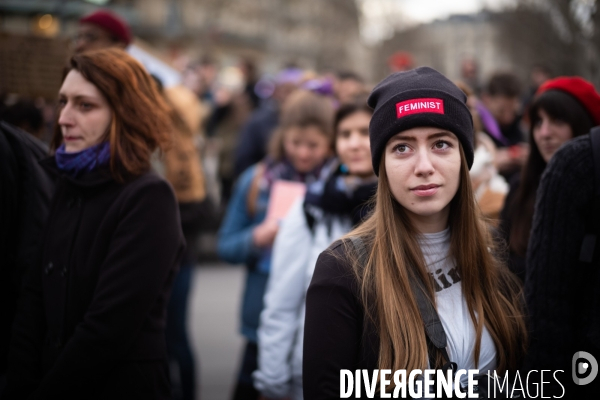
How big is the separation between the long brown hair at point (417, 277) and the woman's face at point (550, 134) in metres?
1.21

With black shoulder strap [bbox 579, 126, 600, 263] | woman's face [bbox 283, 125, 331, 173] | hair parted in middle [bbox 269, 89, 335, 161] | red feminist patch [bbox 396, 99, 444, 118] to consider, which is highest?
hair parted in middle [bbox 269, 89, 335, 161]

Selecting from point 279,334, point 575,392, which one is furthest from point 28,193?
point 575,392

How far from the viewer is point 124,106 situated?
3121 millimetres

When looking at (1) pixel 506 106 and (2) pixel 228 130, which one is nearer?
(1) pixel 506 106

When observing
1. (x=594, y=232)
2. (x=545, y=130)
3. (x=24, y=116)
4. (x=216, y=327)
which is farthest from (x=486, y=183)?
(x=216, y=327)

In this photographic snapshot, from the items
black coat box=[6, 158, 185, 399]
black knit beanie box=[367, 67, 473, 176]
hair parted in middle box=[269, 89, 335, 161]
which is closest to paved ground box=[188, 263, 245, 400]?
hair parted in middle box=[269, 89, 335, 161]

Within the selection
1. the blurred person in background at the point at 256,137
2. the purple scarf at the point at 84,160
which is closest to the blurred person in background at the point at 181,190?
the purple scarf at the point at 84,160

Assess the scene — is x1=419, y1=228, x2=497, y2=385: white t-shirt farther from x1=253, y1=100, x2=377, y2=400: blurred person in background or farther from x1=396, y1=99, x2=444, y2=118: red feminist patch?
x1=253, y1=100, x2=377, y2=400: blurred person in background

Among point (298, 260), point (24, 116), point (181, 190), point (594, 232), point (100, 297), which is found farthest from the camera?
point (181, 190)

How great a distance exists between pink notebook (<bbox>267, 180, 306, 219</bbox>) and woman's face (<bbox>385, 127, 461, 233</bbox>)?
7.25 ft

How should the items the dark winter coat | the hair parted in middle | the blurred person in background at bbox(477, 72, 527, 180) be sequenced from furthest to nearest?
the blurred person in background at bbox(477, 72, 527, 180)
the hair parted in middle
the dark winter coat

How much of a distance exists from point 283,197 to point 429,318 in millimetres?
2447

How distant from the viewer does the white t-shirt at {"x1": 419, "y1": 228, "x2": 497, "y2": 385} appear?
2332mm

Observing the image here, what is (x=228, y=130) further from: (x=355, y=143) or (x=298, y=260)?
(x=298, y=260)
